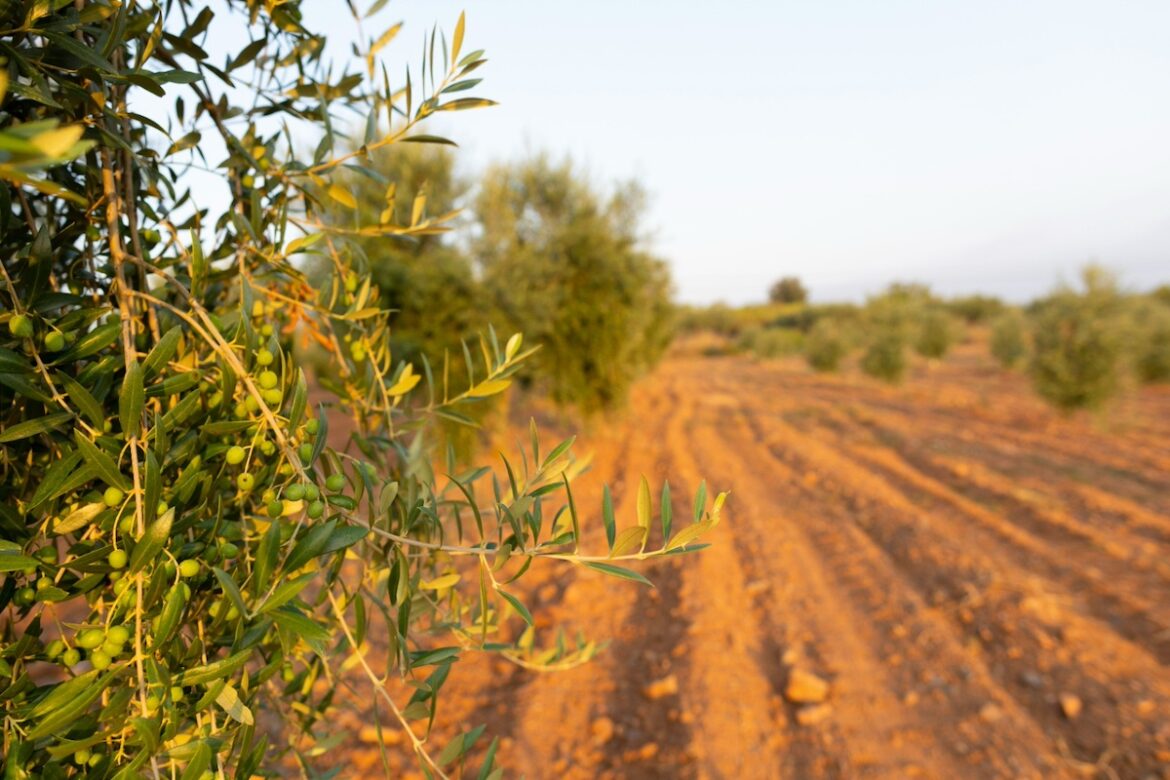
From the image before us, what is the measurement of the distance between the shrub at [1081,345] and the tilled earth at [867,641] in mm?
5512

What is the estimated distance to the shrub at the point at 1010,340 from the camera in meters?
26.1

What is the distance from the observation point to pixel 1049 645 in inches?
198

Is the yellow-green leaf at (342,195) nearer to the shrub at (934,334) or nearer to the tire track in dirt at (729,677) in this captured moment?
the tire track in dirt at (729,677)

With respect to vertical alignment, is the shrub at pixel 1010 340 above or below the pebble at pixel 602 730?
above

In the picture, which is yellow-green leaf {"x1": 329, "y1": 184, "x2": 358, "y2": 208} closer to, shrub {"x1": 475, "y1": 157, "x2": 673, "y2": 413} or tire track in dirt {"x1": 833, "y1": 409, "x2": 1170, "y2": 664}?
tire track in dirt {"x1": 833, "y1": 409, "x2": 1170, "y2": 664}

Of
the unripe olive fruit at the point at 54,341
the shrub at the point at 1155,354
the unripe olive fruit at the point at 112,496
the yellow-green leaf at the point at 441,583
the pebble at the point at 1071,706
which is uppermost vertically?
the unripe olive fruit at the point at 54,341

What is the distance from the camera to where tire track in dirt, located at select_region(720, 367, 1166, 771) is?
4078mm

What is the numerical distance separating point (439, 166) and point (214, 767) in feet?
34.5

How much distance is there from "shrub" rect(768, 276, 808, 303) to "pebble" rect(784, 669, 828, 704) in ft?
294

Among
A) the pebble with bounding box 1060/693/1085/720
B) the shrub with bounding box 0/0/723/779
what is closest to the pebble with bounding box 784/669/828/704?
the pebble with bounding box 1060/693/1085/720

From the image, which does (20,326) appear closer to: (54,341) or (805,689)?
(54,341)

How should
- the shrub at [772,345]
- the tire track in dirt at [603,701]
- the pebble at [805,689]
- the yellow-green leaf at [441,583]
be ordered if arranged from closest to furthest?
the yellow-green leaf at [441,583]
the tire track in dirt at [603,701]
the pebble at [805,689]
the shrub at [772,345]

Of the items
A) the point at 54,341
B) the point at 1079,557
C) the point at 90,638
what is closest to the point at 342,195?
the point at 54,341

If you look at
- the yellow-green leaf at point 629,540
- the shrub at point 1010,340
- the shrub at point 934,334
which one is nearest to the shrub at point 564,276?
the yellow-green leaf at point 629,540
